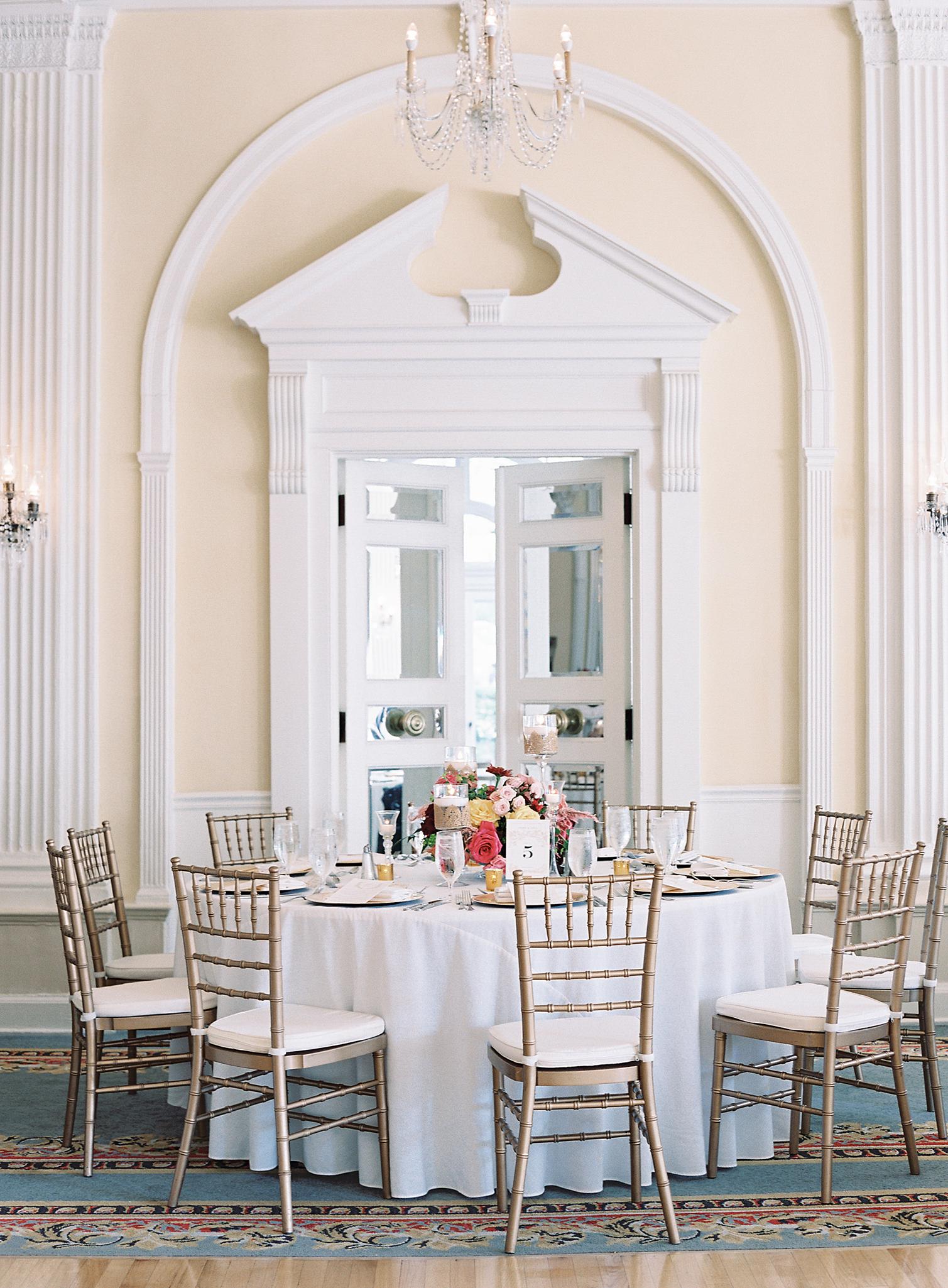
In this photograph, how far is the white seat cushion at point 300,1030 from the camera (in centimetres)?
352

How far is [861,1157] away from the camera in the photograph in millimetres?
3971

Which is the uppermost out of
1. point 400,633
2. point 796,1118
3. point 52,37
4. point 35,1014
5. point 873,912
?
point 52,37

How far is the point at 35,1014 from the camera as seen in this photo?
5.74 m

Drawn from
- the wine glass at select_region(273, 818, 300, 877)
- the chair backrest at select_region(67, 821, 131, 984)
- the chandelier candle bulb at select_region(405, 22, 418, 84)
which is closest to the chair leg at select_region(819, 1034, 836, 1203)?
the wine glass at select_region(273, 818, 300, 877)

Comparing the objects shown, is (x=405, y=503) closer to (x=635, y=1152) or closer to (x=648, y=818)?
(x=648, y=818)

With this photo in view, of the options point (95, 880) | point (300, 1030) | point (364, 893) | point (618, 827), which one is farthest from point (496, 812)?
point (95, 880)

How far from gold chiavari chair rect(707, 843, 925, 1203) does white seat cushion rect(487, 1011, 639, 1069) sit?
392mm

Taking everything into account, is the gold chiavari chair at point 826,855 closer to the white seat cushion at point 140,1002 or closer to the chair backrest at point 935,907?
the chair backrest at point 935,907

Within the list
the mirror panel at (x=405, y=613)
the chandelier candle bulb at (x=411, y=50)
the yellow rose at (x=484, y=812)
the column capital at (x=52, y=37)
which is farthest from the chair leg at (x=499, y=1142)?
the column capital at (x=52, y=37)

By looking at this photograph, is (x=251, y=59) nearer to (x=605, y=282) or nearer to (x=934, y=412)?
(x=605, y=282)

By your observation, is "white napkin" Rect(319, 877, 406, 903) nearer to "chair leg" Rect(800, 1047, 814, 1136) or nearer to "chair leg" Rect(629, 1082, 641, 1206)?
"chair leg" Rect(629, 1082, 641, 1206)

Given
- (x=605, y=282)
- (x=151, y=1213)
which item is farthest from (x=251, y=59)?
(x=151, y=1213)

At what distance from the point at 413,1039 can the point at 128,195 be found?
14.0 ft

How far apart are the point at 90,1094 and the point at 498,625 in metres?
3.13
